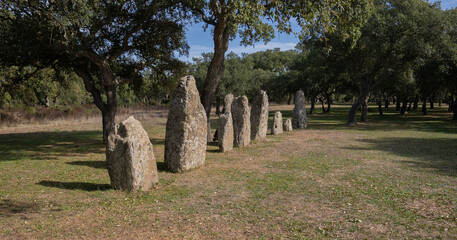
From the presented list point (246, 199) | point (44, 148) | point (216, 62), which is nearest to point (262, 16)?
point (216, 62)

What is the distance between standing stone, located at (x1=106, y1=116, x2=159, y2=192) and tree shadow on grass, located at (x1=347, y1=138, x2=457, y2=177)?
28.1ft

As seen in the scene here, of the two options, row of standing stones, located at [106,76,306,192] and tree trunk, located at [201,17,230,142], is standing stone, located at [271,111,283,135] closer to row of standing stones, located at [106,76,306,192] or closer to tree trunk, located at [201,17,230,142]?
row of standing stones, located at [106,76,306,192]

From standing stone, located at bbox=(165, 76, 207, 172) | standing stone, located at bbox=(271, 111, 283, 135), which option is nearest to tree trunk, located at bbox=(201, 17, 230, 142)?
standing stone, located at bbox=(271, 111, 283, 135)

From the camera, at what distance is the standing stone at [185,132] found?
976cm

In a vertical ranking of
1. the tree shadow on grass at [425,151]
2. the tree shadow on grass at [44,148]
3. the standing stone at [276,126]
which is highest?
the standing stone at [276,126]

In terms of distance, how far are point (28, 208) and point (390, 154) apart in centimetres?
1244

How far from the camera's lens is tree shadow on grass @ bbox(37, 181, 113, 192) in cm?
791

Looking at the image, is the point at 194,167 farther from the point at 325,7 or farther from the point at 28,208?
the point at 325,7

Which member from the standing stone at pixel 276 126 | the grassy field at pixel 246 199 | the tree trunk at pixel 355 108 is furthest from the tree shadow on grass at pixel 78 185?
the tree trunk at pixel 355 108

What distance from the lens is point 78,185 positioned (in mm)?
8273

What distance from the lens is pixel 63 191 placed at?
7738mm

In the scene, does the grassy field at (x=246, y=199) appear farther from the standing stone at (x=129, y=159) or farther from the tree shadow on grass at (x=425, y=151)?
the standing stone at (x=129, y=159)

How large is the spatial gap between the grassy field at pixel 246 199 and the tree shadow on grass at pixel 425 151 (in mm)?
75

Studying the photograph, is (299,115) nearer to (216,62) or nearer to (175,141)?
(216,62)
